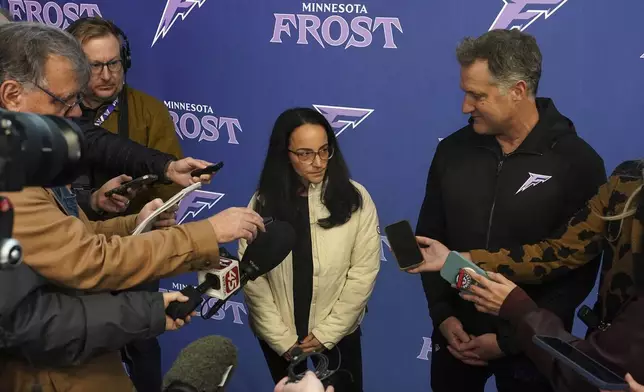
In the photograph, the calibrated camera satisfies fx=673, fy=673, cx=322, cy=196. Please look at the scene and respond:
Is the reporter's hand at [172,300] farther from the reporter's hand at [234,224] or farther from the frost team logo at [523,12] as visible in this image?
the frost team logo at [523,12]

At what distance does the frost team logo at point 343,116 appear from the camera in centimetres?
260

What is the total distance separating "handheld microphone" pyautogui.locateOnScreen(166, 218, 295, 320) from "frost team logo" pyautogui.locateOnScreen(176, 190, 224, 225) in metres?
1.17

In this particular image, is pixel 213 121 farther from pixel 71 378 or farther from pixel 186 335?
pixel 71 378

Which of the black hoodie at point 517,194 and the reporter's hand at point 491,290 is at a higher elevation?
the black hoodie at point 517,194

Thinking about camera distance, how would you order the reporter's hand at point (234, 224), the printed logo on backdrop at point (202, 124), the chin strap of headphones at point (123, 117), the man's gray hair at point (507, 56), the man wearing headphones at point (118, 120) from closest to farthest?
the reporter's hand at point (234, 224) < the man's gray hair at point (507, 56) < the man wearing headphones at point (118, 120) < the chin strap of headphones at point (123, 117) < the printed logo on backdrop at point (202, 124)

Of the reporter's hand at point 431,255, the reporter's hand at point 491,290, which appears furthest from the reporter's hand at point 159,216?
the reporter's hand at point 491,290

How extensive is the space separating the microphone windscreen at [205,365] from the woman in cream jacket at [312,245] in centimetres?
76

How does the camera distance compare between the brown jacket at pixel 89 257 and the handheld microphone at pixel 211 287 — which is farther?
the handheld microphone at pixel 211 287

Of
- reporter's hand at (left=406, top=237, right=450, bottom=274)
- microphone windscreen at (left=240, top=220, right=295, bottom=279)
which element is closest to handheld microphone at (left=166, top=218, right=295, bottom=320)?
microphone windscreen at (left=240, top=220, right=295, bottom=279)

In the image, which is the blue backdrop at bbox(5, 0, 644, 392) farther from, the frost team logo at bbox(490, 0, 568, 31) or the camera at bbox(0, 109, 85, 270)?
the camera at bbox(0, 109, 85, 270)

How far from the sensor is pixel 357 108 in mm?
2600

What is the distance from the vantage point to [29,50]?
1.41 metres

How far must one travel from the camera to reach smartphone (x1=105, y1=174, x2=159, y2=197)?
1938 millimetres

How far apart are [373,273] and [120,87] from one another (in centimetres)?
105
